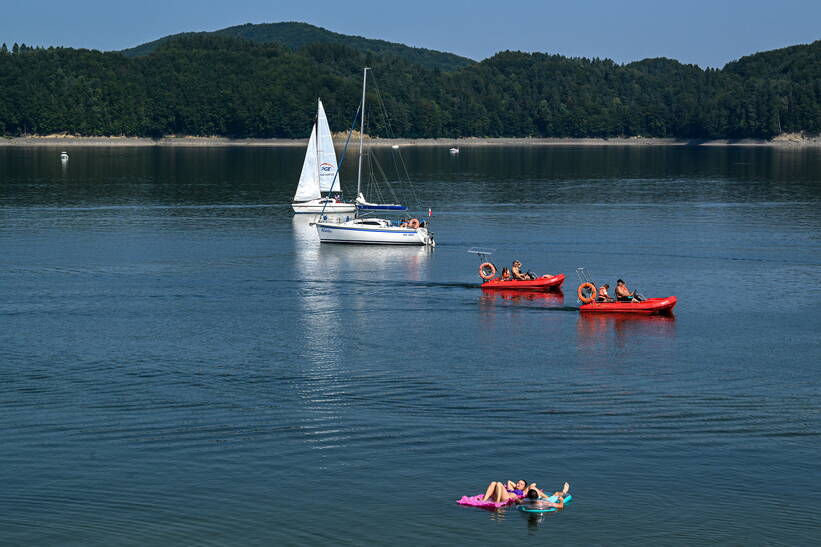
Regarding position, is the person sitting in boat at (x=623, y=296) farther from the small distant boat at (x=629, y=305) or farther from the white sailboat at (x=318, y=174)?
the white sailboat at (x=318, y=174)

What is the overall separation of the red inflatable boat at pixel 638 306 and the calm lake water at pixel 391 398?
97 centimetres

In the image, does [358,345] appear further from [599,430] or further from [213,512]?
[213,512]

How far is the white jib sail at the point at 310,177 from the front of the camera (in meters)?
139

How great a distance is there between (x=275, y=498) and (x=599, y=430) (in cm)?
1560

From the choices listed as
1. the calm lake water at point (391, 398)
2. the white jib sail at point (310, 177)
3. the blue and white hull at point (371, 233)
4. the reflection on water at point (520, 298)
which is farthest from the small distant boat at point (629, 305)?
the white jib sail at point (310, 177)

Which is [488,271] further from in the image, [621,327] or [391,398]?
[391,398]

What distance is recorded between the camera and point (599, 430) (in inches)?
1914

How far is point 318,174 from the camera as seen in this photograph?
5517 inches

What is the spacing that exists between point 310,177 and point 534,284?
202 feet

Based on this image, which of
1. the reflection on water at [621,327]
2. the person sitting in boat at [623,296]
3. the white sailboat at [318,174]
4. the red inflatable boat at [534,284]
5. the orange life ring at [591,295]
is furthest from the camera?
the white sailboat at [318,174]

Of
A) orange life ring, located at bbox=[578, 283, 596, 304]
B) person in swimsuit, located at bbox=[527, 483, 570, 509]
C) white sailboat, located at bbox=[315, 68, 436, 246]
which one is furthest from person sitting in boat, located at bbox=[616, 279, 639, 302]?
person in swimsuit, located at bbox=[527, 483, 570, 509]

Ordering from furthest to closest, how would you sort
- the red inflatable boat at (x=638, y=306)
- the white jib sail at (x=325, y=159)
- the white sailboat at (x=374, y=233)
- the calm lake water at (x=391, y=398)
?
1. the white jib sail at (x=325, y=159)
2. the white sailboat at (x=374, y=233)
3. the red inflatable boat at (x=638, y=306)
4. the calm lake water at (x=391, y=398)

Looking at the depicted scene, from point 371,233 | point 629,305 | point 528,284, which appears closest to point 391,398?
point 629,305

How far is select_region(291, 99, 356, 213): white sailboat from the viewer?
455ft
